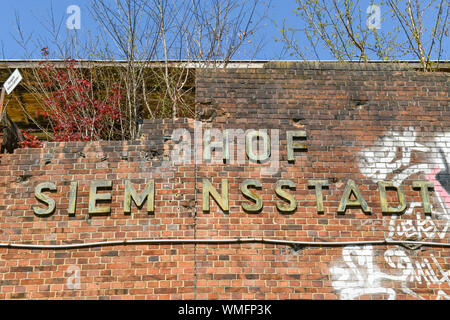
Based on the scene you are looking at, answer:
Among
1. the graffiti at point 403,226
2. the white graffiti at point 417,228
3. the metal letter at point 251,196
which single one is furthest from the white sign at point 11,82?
the white graffiti at point 417,228

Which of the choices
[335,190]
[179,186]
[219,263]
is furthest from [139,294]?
[335,190]

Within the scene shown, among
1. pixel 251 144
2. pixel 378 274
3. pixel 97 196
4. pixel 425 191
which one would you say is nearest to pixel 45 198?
pixel 97 196

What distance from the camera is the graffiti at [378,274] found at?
21.2ft

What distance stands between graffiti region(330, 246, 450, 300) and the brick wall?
0.01m

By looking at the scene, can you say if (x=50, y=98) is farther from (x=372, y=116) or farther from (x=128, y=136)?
(x=372, y=116)

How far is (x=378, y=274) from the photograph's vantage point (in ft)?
21.4

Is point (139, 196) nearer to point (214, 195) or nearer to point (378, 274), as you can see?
point (214, 195)

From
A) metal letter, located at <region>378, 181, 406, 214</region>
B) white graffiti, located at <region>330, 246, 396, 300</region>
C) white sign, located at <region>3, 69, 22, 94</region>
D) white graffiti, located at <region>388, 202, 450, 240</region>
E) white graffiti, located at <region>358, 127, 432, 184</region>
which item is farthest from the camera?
white sign, located at <region>3, 69, 22, 94</region>

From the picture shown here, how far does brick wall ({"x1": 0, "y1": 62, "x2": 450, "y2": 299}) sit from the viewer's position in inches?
255

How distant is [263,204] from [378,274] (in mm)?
1654

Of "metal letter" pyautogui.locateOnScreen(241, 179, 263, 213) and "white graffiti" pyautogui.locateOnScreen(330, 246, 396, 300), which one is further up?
"metal letter" pyautogui.locateOnScreen(241, 179, 263, 213)

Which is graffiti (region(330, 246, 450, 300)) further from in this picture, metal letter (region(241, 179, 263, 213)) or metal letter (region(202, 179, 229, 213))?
metal letter (region(202, 179, 229, 213))

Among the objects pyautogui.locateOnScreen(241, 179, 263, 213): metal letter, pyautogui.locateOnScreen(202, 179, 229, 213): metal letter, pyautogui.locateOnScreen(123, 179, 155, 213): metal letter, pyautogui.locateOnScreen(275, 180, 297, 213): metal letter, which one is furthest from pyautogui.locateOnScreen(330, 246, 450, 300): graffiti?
pyautogui.locateOnScreen(123, 179, 155, 213): metal letter

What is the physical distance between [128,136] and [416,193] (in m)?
6.71
